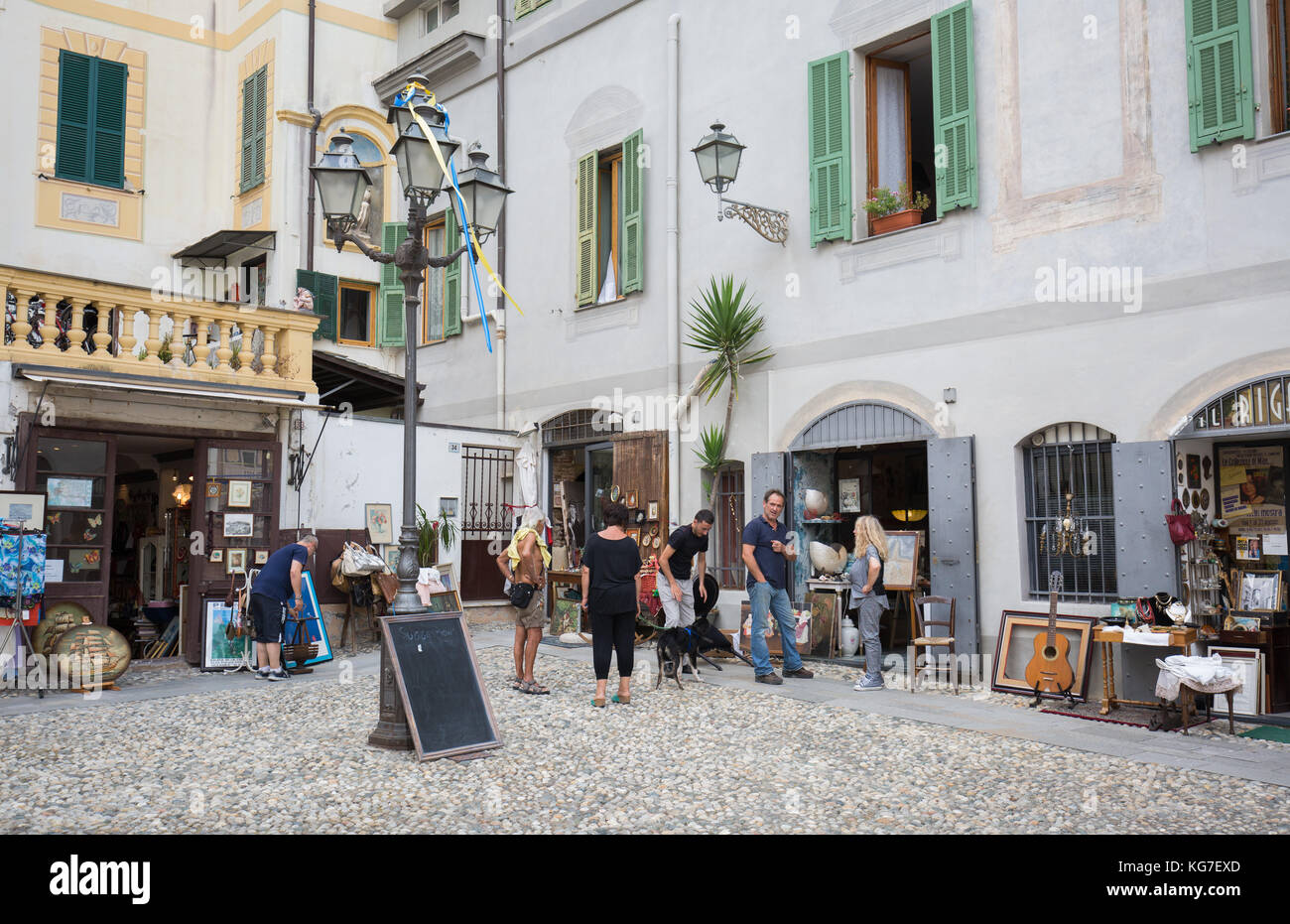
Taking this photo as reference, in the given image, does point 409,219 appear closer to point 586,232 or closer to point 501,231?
point 586,232

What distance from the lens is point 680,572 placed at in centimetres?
877

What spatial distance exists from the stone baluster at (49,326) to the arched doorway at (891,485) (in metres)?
7.11

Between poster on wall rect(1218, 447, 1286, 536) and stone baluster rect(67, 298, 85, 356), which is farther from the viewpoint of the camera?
stone baluster rect(67, 298, 85, 356)

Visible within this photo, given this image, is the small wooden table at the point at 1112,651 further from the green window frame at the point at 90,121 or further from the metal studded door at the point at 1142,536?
the green window frame at the point at 90,121

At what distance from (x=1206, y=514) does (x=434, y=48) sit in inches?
500

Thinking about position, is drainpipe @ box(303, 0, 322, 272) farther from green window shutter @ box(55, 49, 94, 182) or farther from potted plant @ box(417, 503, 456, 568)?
potted plant @ box(417, 503, 456, 568)

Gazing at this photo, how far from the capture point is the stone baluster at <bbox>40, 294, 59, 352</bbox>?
9.43m

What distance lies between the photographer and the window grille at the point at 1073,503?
8328 mm

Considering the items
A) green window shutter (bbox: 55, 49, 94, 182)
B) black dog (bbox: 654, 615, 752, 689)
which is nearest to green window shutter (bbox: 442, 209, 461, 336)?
green window shutter (bbox: 55, 49, 94, 182)

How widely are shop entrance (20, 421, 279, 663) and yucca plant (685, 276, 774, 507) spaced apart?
16.1 feet

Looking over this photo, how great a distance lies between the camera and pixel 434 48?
1538 cm

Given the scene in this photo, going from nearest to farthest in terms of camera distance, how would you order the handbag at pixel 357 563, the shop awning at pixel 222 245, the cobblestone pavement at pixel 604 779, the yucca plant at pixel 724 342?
the cobblestone pavement at pixel 604 779 → the yucca plant at pixel 724 342 → the handbag at pixel 357 563 → the shop awning at pixel 222 245

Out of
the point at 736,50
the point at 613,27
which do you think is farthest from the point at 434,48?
the point at 736,50

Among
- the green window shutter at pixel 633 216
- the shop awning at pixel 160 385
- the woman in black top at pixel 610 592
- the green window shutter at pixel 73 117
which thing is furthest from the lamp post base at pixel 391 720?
the green window shutter at pixel 73 117
